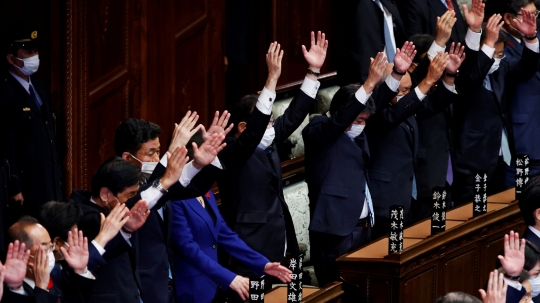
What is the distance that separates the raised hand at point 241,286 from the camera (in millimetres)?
4891

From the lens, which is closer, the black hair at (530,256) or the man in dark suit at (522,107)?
the black hair at (530,256)

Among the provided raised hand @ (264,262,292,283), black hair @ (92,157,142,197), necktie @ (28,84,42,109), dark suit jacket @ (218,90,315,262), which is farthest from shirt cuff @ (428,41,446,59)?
black hair @ (92,157,142,197)

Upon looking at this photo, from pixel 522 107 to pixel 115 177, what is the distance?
3284mm

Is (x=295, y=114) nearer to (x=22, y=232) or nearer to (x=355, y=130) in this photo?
(x=355, y=130)

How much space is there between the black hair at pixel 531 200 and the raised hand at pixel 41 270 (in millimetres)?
2363

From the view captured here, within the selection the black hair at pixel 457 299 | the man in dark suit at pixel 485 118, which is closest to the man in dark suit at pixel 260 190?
the man in dark suit at pixel 485 118

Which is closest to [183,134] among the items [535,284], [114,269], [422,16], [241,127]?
[114,269]

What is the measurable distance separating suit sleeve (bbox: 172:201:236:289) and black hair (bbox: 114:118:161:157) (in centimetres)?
32

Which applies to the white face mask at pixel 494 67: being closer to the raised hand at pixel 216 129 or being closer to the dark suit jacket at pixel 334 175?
the dark suit jacket at pixel 334 175

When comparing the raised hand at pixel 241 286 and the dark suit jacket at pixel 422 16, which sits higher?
the dark suit jacket at pixel 422 16

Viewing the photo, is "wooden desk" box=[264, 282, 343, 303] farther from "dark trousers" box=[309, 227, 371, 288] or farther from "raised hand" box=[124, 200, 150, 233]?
"raised hand" box=[124, 200, 150, 233]

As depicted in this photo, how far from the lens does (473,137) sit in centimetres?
672

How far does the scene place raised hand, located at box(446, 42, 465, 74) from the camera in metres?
6.18

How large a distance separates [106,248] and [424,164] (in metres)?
2.49
